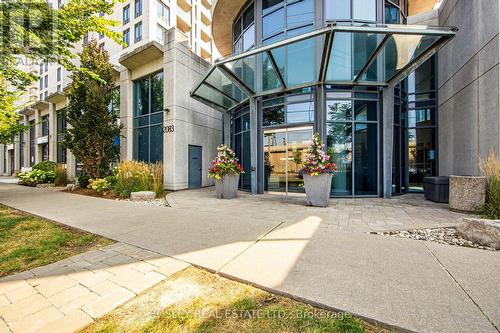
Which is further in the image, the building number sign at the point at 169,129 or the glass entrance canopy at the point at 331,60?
the building number sign at the point at 169,129

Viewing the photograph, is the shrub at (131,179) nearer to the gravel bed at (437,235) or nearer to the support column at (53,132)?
the gravel bed at (437,235)

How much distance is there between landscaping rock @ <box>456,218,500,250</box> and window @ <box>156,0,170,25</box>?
33.1 meters

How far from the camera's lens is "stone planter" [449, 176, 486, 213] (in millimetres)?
5715

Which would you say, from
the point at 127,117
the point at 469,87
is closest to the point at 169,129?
the point at 127,117

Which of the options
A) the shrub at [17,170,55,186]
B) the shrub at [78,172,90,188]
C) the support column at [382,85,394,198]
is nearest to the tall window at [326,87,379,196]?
the support column at [382,85,394,198]

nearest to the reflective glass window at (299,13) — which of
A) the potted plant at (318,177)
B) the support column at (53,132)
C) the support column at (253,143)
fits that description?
the support column at (253,143)

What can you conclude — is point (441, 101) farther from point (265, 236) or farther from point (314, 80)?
point (265, 236)

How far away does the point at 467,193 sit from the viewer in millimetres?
5984

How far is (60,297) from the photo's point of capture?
2.23 meters

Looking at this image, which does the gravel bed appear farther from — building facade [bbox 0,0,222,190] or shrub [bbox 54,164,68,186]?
shrub [bbox 54,164,68,186]

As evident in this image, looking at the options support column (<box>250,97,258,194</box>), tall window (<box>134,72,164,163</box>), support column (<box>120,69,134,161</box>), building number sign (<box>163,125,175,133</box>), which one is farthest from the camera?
support column (<box>120,69,134,161</box>)

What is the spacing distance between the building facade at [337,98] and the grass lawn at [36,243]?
19.7 feet

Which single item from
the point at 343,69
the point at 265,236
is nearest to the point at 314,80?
the point at 343,69

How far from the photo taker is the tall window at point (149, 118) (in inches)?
494
